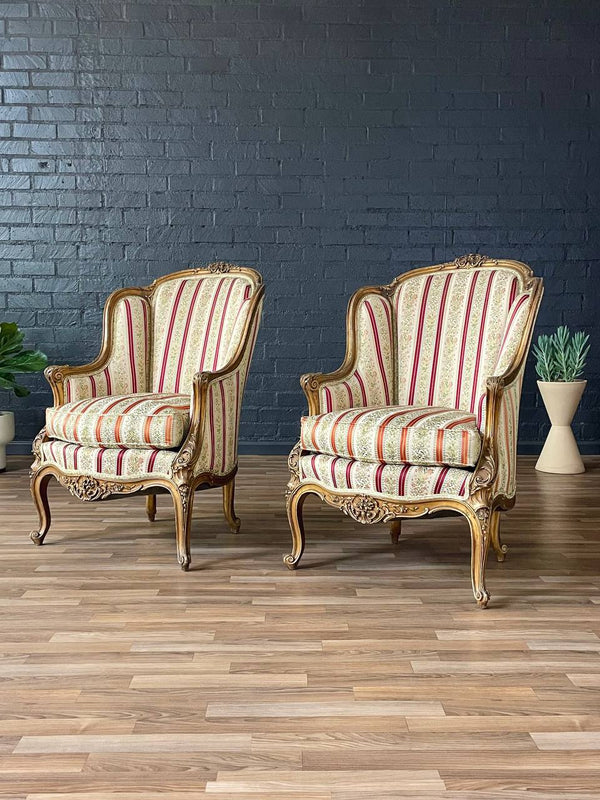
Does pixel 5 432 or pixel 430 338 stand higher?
pixel 430 338

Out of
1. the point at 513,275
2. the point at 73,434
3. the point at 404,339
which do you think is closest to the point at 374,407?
the point at 404,339

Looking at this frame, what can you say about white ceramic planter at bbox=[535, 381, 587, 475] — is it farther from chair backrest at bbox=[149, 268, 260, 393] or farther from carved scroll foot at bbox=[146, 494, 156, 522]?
carved scroll foot at bbox=[146, 494, 156, 522]

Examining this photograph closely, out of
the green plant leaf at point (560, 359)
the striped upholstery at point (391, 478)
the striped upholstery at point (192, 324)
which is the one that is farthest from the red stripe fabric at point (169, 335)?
the green plant leaf at point (560, 359)

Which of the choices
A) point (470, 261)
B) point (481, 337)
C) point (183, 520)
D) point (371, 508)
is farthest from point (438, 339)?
point (183, 520)

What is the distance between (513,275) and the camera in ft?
9.61

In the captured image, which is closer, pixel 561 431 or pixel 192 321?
pixel 192 321

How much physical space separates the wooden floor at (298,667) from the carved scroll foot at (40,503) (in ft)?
0.16

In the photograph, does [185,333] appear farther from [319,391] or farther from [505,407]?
[505,407]

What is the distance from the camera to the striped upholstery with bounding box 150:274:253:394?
328 centimetres

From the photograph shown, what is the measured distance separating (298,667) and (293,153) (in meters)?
3.71

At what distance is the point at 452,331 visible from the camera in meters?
3.06

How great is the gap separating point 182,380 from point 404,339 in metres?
0.90

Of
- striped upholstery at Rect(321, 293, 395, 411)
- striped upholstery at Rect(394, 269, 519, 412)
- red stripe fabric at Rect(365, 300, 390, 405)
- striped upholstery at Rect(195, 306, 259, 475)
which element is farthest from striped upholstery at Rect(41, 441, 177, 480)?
striped upholstery at Rect(394, 269, 519, 412)

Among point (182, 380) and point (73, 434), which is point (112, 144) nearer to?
point (182, 380)
